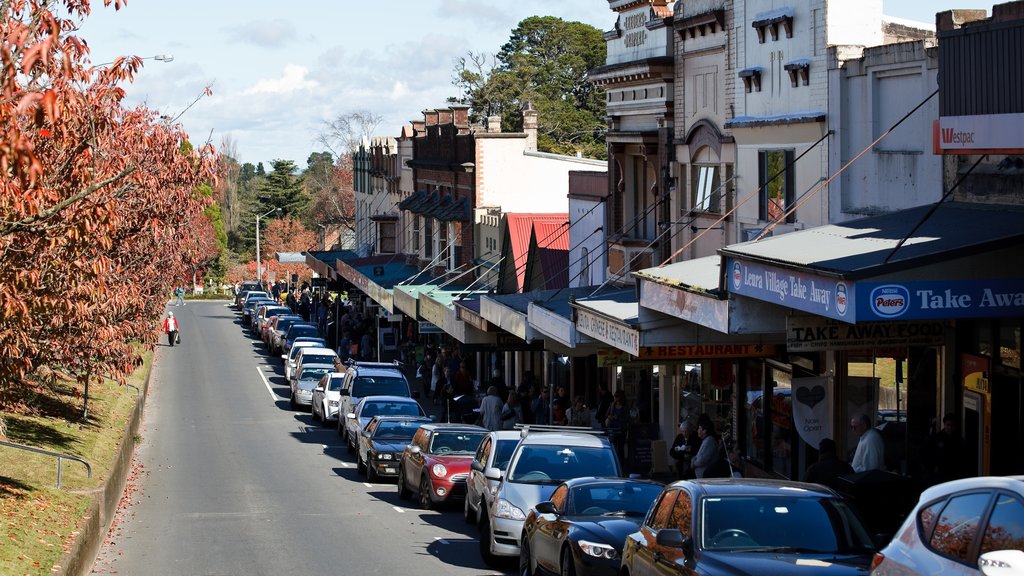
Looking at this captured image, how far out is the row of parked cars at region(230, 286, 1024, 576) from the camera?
7.89 m

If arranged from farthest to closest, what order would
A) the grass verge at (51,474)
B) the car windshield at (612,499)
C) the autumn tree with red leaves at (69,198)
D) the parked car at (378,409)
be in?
1. the parked car at (378,409)
2. the grass verge at (51,474)
3. the car windshield at (612,499)
4. the autumn tree with red leaves at (69,198)

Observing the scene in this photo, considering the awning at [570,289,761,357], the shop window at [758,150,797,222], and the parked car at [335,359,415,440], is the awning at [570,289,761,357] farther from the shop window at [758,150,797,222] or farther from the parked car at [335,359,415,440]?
the parked car at [335,359,415,440]

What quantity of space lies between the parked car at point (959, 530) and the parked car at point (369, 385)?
26.7m

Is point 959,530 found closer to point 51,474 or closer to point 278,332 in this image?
point 51,474

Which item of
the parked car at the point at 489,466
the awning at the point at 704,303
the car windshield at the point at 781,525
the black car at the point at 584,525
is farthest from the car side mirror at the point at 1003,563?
the parked car at the point at 489,466

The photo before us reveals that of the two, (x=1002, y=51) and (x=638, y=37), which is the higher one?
(x=638, y=37)

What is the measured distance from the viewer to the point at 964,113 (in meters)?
14.9

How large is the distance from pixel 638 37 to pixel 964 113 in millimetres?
16974

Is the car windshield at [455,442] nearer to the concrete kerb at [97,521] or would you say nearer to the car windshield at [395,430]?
the car windshield at [395,430]

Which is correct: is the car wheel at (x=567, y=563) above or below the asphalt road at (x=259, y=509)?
above

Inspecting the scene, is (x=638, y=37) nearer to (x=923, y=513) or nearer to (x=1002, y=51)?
(x=1002, y=51)

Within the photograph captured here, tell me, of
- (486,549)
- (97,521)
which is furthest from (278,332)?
(486,549)

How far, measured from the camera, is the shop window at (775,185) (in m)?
23.9

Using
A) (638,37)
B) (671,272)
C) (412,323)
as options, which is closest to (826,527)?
(671,272)
